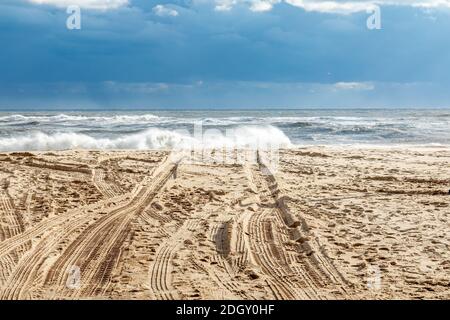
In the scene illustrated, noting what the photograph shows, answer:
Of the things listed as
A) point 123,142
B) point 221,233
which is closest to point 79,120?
point 123,142

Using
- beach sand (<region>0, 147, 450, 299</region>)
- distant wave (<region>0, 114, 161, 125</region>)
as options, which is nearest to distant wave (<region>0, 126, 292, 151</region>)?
beach sand (<region>0, 147, 450, 299</region>)

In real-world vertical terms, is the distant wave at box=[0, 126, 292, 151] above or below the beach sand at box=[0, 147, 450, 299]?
above

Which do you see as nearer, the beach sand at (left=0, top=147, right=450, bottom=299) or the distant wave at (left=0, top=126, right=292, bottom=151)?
the beach sand at (left=0, top=147, right=450, bottom=299)

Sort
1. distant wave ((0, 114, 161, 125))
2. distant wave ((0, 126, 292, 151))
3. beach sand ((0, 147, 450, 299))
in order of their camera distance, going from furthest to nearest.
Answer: distant wave ((0, 114, 161, 125)) → distant wave ((0, 126, 292, 151)) → beach sand ((0, 147, 450, 299))

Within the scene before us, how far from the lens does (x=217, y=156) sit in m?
15.2

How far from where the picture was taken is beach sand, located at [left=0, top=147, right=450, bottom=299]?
4.89 metres

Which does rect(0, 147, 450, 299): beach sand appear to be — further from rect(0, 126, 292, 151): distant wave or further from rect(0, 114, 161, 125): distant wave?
rect(0, 114, 161, 125): distant wave

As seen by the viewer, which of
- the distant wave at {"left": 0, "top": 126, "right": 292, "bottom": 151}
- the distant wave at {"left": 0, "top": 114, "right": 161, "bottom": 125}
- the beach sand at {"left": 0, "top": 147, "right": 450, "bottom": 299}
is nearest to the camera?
the beach sand at {"left": 0, "top": 147, "right": 450, "bottom": 299}

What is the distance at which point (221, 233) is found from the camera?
22.3ft

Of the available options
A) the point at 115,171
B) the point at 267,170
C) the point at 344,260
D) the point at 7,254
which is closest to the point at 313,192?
the point at 267,170

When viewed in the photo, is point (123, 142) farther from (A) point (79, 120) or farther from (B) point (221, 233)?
(A) point (79, 120)

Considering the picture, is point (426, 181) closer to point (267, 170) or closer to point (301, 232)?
point (267, 170)

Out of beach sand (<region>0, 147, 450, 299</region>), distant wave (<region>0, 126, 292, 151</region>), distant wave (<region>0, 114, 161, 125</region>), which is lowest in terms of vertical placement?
beach sand (<region>0, 147, 450, 299</region>)

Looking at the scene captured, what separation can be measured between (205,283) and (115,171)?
757cm
